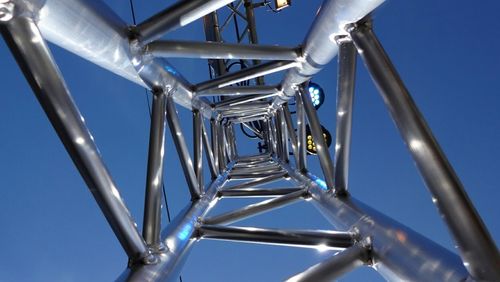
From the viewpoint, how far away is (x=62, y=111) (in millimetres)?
1743

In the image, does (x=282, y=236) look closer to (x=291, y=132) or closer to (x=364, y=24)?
(x=364, y=24)

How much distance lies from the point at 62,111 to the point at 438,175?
1.60 metres

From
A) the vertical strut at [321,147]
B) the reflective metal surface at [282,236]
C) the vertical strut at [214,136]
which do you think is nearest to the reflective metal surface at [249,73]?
the vertical strut at [321,147]

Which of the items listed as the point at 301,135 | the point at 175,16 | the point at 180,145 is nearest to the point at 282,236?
the point at 180,145

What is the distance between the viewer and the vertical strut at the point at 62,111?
1.67 metres

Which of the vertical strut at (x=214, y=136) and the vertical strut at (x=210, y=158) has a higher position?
the vertical strut at (x=214, y=136)

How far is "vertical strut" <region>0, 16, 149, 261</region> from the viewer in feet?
5.46

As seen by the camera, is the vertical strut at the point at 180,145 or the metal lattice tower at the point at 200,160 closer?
the metal lattice tower at the point at 200,160

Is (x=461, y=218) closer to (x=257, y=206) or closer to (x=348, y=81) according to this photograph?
(x=348, y=81)

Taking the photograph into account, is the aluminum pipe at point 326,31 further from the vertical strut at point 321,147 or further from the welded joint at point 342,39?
the vertical strut at point 321,147

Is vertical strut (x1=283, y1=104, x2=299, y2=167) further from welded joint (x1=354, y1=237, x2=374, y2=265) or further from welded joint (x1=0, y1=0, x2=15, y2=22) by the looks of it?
welded joint (x1=0, y1=0, x2=15, y2=22)

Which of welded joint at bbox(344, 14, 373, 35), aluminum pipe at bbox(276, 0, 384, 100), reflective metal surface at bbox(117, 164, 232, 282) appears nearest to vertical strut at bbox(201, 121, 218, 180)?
reflective metal surface at bbox(117, 164, 232, 282)

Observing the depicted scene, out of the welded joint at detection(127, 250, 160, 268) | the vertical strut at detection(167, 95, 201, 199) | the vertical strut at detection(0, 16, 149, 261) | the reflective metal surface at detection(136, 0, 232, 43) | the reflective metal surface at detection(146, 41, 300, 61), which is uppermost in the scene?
the reflective metal surface at detection(146, 41, 300, 61)

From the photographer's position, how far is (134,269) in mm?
2146
